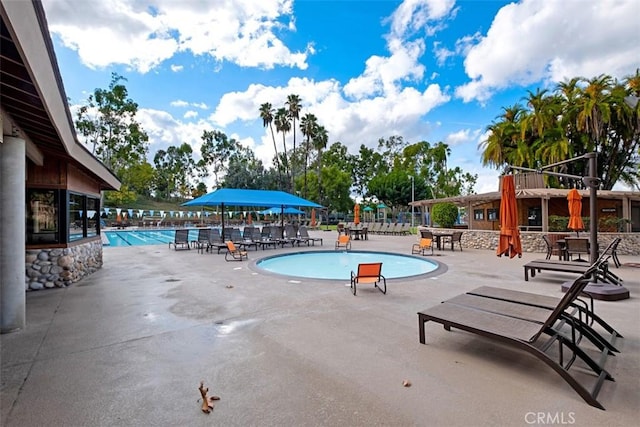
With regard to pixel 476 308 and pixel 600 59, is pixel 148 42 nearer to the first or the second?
pixel 476 308

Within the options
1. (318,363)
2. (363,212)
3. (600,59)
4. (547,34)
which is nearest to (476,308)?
(318,363)

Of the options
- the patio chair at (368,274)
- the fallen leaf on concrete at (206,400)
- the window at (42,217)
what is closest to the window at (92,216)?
the window at (42,217)

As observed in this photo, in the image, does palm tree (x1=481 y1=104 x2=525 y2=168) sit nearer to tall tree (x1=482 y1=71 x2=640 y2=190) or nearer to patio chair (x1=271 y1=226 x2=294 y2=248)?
tall tree (x1=482 y1=71 x2=640 y2=190)

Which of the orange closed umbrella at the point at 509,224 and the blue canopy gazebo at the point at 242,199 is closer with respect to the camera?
the orange closed umbrella at the point at 509,224

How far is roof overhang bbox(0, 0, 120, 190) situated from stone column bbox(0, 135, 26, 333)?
331 millimetres

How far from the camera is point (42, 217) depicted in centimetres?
682

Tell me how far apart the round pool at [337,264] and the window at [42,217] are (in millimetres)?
5060

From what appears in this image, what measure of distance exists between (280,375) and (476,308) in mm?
2503

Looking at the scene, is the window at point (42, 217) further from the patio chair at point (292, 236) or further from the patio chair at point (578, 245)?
the patio chair at point (578, 245)

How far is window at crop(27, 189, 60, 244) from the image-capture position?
668 centimetres

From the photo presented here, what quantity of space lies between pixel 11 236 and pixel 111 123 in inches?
1325

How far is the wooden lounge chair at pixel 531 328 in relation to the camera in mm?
2693

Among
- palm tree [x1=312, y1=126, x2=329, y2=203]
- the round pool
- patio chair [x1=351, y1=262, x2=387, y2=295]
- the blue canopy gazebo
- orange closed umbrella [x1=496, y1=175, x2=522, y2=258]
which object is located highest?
palm tree [x1=312, y1=126, x2=329, y2=203]

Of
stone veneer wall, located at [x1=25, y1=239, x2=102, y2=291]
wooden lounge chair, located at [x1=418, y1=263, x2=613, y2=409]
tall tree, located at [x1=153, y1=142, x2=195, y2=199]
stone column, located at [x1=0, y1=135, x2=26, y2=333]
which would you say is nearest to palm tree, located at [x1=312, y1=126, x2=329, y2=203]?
tall tree, located at [x1=153, y1=142, x2=195, y2=199]
